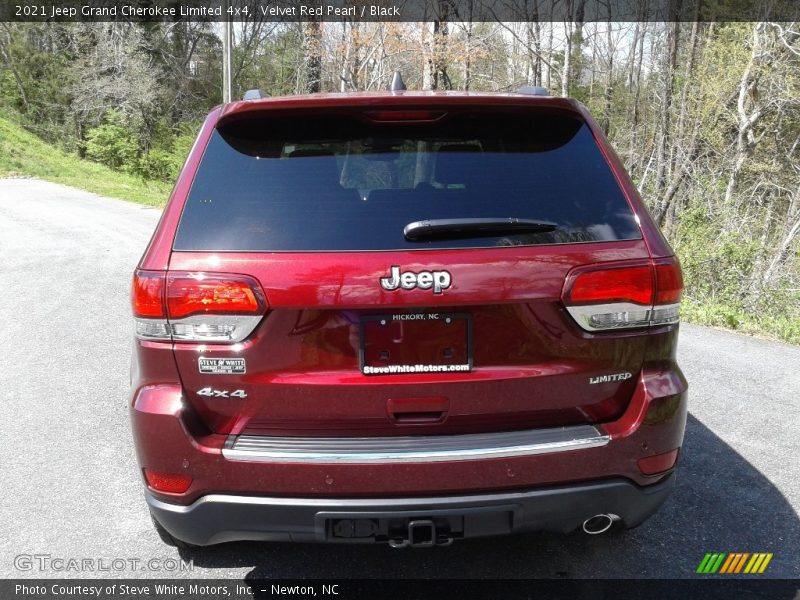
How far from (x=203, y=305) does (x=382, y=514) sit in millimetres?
884

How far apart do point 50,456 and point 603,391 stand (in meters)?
3.19

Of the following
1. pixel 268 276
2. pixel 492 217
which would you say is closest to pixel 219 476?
pixel 268 276

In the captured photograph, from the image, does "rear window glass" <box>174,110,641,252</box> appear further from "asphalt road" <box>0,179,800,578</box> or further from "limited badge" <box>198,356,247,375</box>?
"asphalt road" <box>0,179,800,578</box>

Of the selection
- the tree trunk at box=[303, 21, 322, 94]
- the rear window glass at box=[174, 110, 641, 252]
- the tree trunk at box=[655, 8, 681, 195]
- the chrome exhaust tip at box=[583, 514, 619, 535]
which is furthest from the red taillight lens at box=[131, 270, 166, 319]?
the tree trunk at box=[303, 21, 322, 94]

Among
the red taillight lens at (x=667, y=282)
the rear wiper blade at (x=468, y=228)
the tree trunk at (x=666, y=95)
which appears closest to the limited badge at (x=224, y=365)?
the rear wiper blade at (x=468, y=228)

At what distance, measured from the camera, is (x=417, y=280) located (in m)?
2.04

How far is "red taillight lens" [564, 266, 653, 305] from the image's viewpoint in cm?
213

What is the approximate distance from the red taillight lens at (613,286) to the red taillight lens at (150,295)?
1.32 metres

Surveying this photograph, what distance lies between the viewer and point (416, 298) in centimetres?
205

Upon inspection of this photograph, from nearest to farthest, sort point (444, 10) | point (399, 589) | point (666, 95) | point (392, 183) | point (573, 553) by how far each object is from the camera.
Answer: point (392, 183) < point (399, 589) < point (573, 553) < point (666, 95) < point (444, 10)

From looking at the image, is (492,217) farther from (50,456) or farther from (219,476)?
(50,456)

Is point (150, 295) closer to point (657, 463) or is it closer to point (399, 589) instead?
point (399, 589)

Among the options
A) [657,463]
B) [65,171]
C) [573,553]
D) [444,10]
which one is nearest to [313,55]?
[444,10]

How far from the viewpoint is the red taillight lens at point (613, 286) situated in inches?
84.0
